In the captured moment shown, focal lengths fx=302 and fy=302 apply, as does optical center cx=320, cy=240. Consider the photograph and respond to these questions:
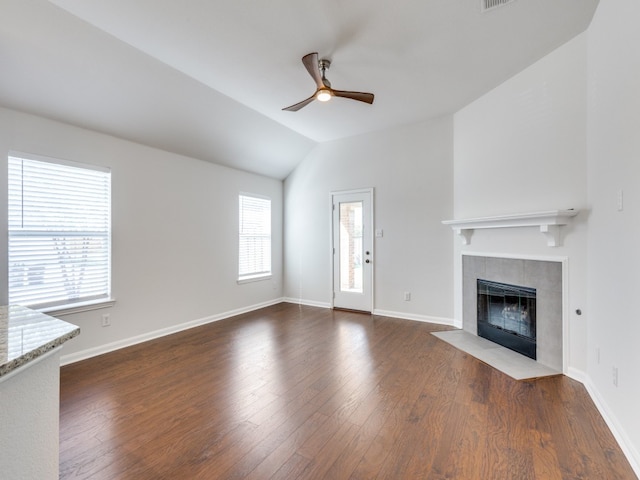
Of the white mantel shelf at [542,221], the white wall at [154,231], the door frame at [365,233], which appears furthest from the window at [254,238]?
the white mantel shelf at [542,221]

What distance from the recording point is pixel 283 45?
2.70 m

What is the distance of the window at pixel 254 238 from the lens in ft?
17.3

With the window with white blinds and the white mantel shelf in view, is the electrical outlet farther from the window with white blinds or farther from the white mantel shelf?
the window with white blinds

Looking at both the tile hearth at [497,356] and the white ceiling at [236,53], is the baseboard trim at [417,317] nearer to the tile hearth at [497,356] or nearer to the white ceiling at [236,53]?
the tile hearth at [497,356]

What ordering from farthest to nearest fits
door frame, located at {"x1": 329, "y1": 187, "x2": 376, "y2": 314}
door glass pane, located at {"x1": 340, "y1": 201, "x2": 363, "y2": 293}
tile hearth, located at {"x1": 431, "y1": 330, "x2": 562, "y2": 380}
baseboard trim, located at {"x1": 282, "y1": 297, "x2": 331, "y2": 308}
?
baseboard trim, located at {"x1": 282, "y1": 297, "x2": 331, "y2": 308}, door glass pane, located at {"x1": 340, "y1": 201, "x2": 363, "y2": 293}, door frame, located at {"x1": 329, "y1": 187, "x2": 376, "y2": 314}, tile hearth, located at {"x1": 431, "y1": 330, "x2": 562, "y2": 380}

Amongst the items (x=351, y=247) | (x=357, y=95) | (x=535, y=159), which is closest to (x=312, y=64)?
(x=357, y=95)

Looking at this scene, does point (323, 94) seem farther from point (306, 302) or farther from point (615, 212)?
point (306, 302)

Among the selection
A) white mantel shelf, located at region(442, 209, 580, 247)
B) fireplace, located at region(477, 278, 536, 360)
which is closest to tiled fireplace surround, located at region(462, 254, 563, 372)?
fireplace, located at region(477, 278, 536, 360)

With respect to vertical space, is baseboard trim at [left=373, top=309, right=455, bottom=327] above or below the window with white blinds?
below

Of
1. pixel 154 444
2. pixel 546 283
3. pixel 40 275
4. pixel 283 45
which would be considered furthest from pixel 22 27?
pixel 546 283

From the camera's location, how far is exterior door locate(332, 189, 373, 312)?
5008 millimetres

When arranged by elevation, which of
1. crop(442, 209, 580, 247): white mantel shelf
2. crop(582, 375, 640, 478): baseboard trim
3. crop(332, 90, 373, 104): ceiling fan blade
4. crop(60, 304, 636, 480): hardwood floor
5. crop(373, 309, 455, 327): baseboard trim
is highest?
crop(332, 90, 373, 104): ceiling fan blade

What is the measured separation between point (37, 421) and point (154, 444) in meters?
1.13

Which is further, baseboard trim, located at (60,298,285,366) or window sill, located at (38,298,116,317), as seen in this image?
baseboard trim, located at (60,298,285,366)
